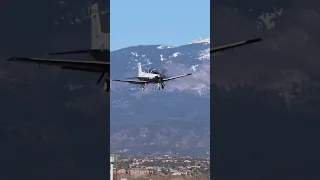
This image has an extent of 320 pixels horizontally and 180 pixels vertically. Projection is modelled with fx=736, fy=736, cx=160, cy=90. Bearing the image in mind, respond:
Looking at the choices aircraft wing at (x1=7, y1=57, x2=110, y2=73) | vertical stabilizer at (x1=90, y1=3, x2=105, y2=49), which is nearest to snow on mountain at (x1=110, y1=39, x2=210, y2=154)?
vertical stabilizer at (x1=90, y1=3, x2=105, y2=49)

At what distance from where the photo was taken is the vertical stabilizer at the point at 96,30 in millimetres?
27312

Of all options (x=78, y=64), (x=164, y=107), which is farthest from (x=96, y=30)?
(x=164, y=107)

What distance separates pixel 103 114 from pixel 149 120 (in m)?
96.8

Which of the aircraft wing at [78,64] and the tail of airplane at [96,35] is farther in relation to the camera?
the tail of airplane at [96,35]

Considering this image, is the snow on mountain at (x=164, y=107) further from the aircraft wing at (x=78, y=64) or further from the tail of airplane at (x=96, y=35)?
the aircraft wing at (x=78, y=64)

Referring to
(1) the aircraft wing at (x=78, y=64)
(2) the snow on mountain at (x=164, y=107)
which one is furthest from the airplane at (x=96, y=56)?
(2) the snow on mountain at (x=164, y=107)

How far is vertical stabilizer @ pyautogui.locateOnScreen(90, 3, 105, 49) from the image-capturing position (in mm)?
27312

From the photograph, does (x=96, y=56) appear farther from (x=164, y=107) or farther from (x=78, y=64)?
(x=164, y=107)

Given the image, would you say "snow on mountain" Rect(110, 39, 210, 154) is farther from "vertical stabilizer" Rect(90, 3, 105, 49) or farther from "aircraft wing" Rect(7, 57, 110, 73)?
"aircraft wing" Rect(7, 57, 110, 73)

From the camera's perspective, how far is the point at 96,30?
27.6m

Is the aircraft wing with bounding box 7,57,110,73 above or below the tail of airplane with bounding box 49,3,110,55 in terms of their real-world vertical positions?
below
